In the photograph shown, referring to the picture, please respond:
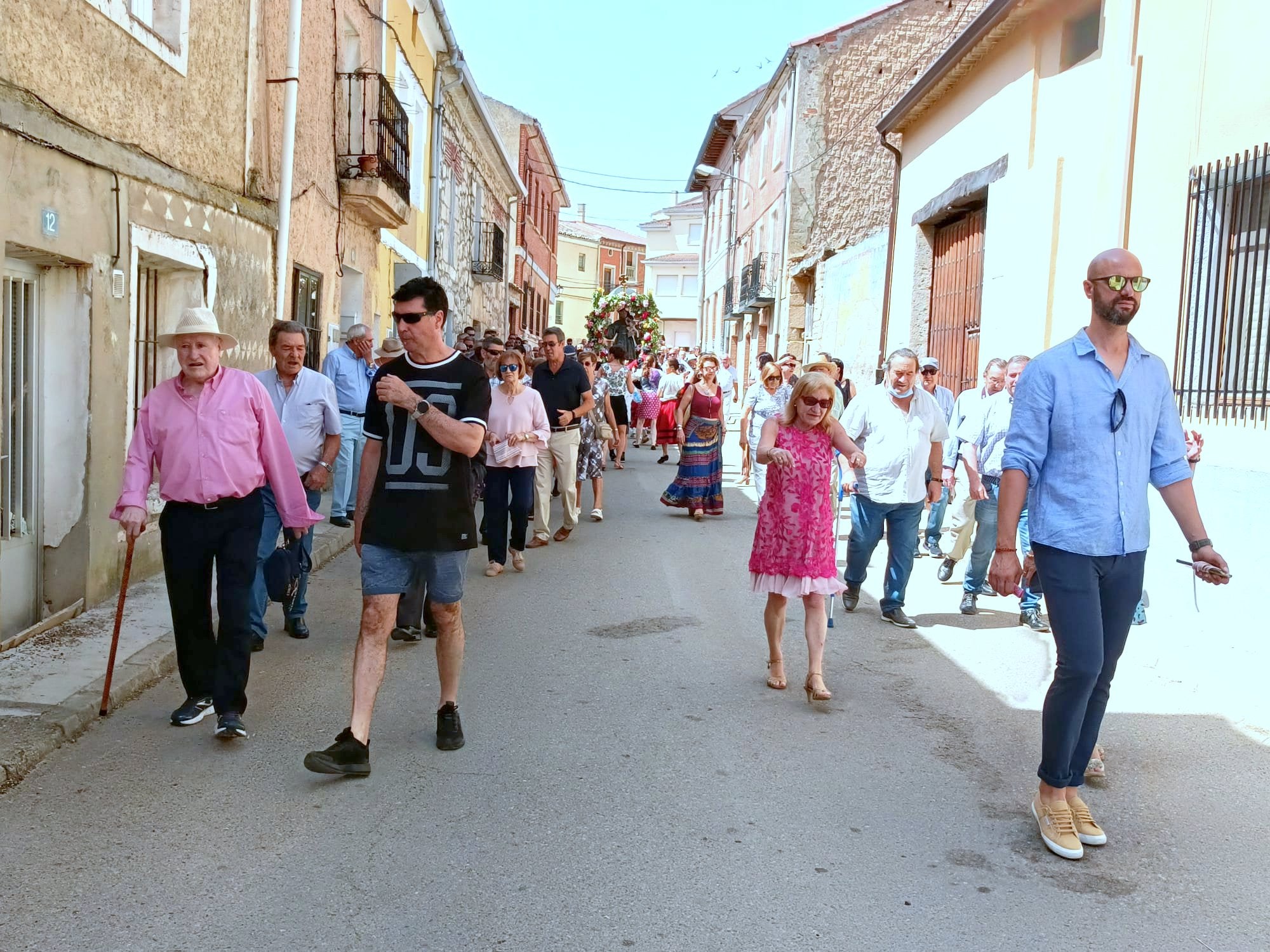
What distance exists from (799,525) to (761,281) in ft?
82.6

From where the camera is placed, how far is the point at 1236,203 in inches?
294

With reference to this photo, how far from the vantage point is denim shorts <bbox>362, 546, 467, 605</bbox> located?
4586mm

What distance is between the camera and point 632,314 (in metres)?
44.3

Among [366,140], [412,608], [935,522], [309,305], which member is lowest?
[412,608]

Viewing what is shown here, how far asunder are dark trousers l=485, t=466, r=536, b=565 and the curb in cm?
307

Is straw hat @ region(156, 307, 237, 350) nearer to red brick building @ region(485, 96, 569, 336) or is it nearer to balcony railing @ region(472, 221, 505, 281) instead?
balcony railing @ region(472, 221, 505, 281)

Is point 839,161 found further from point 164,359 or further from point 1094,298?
point 1094,298

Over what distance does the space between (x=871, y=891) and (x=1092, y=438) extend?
65.8 inches

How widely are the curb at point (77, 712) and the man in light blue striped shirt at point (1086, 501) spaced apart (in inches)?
142

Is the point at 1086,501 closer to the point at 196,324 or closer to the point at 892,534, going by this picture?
the point at 196,324

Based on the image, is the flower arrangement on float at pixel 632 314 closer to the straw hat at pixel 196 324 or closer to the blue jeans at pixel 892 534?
the blue jeans at pixel 892 534

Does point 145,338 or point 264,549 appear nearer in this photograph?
point 264,549

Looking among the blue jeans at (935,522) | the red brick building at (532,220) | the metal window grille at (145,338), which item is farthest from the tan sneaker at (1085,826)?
the red brick building at (532,220)

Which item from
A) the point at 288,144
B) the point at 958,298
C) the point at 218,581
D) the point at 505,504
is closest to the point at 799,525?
the point at 218,581
